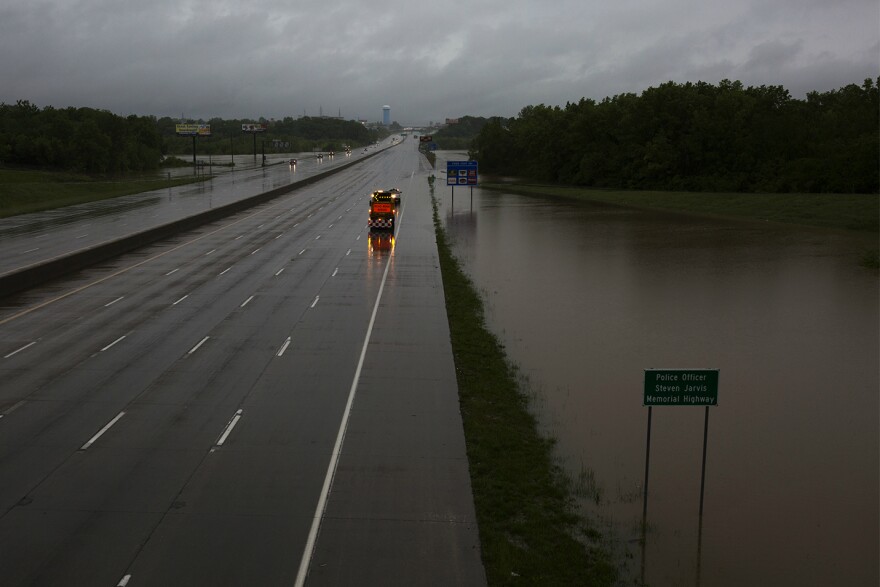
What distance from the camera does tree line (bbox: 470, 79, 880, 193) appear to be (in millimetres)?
77706

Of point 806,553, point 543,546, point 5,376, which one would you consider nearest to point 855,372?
point 806,553

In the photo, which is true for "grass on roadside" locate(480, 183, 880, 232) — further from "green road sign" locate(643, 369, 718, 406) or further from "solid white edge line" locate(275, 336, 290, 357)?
"green road sign" locate(643, 369, 718, 406)

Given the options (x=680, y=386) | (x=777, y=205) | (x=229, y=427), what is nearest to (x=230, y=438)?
(x=229, y=427)

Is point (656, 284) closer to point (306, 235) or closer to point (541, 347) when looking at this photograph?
point (541, 347)

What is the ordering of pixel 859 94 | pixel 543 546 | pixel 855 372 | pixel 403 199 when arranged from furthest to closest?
1. pixel 859 94
2. pixel 403 199
3. pixel 855 372
4. pixel 543 546

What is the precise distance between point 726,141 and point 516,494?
84.6 metres

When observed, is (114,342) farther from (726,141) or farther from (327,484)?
(726,141)

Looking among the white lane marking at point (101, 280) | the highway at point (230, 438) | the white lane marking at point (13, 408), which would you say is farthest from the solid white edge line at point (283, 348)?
the white lane marking at point (101, 280)

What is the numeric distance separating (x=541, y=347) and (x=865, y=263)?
22.9 meters

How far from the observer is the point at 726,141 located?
A: 9025 cm

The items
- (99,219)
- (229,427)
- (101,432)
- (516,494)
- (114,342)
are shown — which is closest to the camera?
(516,494)

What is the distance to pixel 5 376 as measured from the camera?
18.5m

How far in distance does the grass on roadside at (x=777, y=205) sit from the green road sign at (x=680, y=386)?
4861 cm

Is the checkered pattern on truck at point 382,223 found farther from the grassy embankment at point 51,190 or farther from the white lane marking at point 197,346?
the white lane marking at point 197,346
